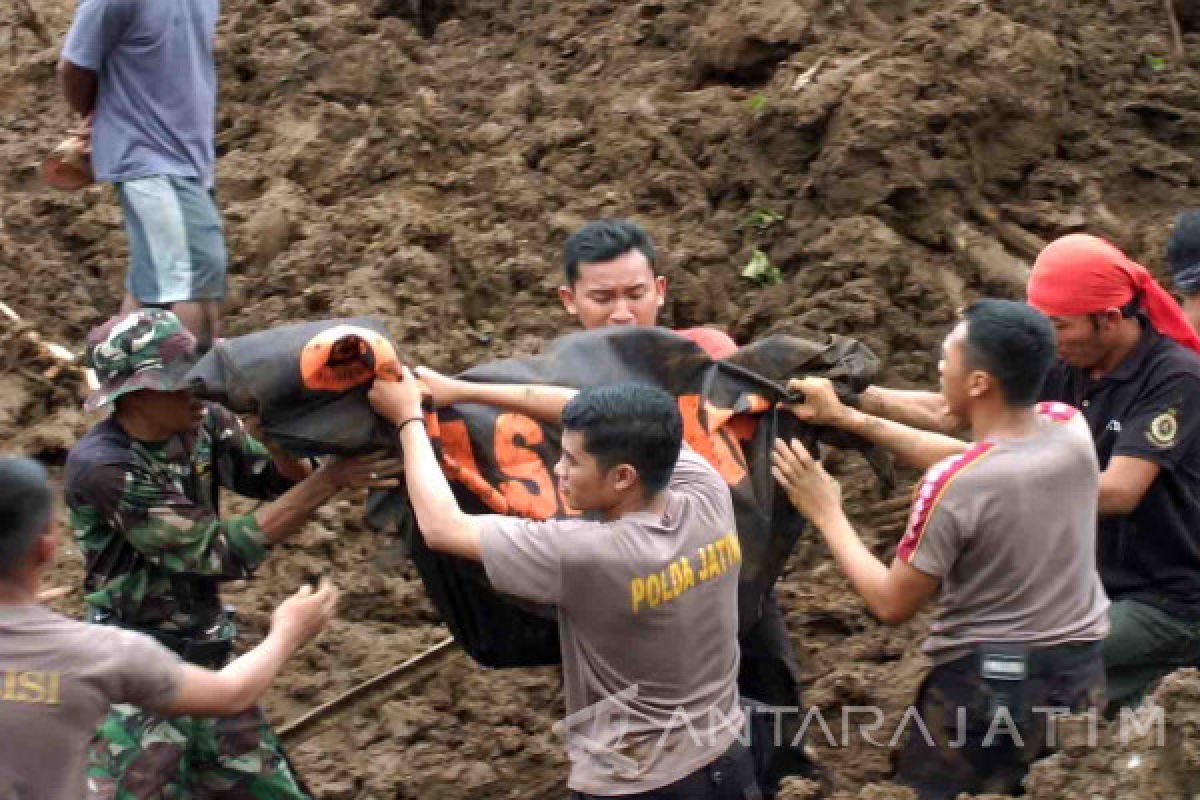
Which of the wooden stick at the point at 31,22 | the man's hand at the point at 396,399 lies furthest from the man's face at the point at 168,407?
the wooden stick at the point at 31,22

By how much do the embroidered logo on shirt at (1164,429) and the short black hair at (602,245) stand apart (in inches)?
59.5

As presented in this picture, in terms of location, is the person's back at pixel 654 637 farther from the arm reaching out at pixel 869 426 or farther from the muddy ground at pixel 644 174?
the muddy ground at pixel 644 174

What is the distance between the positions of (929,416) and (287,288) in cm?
352

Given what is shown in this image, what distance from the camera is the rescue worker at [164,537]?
454 cm

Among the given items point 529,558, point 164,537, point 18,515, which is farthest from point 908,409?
point 18,515

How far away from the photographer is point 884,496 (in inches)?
272

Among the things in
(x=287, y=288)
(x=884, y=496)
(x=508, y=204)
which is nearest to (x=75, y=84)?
(x=287, y=288)

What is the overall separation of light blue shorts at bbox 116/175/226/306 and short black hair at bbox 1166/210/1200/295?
340 centimetres

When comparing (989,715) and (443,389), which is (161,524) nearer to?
(443,389)

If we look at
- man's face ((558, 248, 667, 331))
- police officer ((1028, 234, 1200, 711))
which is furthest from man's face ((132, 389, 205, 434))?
police officer ((1028, 234, 1200, 711))

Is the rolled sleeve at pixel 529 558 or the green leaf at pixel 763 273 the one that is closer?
the rolled sleeve at pixel 529 558

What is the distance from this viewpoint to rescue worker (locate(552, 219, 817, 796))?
5.21 metres

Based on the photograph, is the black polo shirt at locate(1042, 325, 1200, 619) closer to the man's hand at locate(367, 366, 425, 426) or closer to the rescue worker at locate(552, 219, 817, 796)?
the rescue worker at locate(552, 219, 817, 796)

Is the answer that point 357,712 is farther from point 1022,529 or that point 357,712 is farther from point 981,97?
point 981,97
